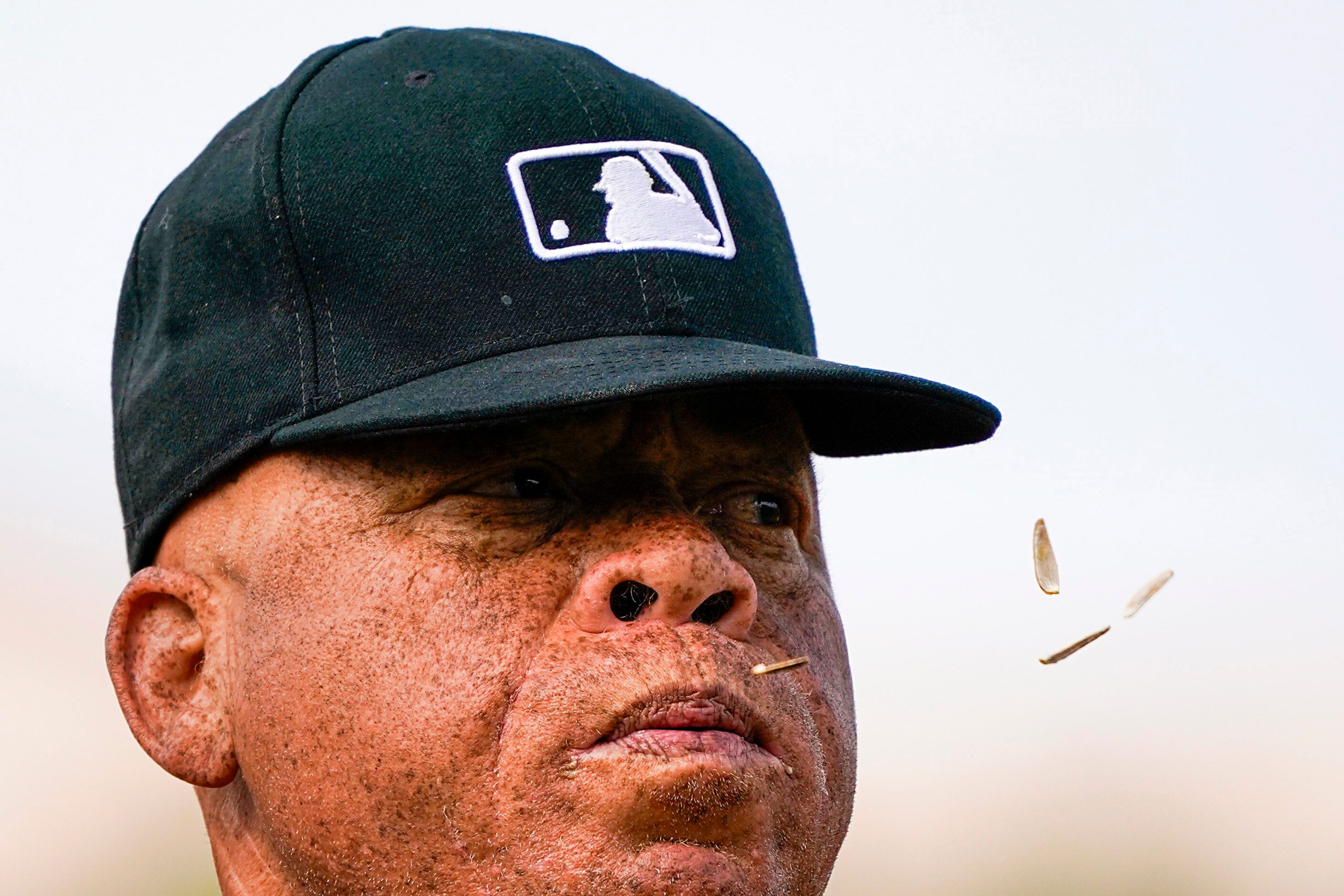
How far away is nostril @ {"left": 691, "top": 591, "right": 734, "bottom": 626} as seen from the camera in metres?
2.13

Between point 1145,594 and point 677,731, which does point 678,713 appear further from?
point 1145,594

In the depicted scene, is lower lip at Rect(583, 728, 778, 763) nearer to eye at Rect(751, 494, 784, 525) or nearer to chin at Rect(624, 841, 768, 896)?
chin at Rect(624, 841, 768, 896)

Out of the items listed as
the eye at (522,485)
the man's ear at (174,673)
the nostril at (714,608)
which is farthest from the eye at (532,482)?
the man's ear at (174,673)

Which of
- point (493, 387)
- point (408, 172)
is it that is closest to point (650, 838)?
point (493, 387)

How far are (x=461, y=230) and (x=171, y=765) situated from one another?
90 centimetres

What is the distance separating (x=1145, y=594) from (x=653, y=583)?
0.81m

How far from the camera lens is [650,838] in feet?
6.34

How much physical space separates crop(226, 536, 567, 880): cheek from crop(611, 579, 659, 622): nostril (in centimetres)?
8

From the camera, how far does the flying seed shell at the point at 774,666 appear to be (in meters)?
2.09

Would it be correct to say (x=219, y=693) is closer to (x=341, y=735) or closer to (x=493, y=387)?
(x=341, y=735)

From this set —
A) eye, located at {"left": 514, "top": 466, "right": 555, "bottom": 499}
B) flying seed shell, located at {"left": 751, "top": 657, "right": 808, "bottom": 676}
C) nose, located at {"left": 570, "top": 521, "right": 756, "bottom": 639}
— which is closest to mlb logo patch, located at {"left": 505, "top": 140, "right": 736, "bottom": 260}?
eye, located at {"left": 514, "top": 466, "right": 555, "bottom": 499}

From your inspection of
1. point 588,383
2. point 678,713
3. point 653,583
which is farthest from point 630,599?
point 588,383

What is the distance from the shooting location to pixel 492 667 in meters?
2.03

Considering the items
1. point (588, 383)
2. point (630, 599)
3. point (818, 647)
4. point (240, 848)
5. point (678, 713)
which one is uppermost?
point (588, 383)
